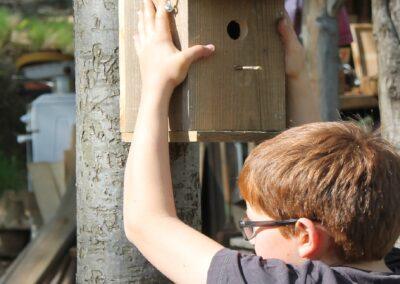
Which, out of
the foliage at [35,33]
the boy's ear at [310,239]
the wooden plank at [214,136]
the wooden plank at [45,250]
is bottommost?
the wooden plank at [45,250]

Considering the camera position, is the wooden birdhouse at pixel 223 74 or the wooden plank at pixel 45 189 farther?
the wooden plank at pixel 45 189

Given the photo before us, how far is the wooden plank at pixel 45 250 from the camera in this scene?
454cm

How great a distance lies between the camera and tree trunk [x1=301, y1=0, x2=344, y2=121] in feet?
16.5

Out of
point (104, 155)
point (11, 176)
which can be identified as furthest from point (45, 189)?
point (104, 155)

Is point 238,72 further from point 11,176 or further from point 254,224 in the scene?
point 11,176

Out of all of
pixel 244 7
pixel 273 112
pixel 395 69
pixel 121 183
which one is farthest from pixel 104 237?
pixel 395 69

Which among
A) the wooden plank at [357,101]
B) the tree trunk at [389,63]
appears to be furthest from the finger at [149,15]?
the wooden plank at [357,101]

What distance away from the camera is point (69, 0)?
1109cm

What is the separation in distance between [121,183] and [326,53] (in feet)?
9.60

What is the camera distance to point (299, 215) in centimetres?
175

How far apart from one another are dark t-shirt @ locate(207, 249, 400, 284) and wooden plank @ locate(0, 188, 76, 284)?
297cm

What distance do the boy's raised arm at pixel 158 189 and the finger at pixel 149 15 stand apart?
0.21 feet

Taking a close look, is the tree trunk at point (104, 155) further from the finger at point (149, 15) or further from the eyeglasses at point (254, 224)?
the eyeglasses at point (254, 224)

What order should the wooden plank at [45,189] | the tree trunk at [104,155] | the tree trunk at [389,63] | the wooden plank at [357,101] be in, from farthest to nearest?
the wooden plank at [357,101] → the wooden plank at [45,189] → the tree trunk at [389,63] → the tree trunk at [104,155]
